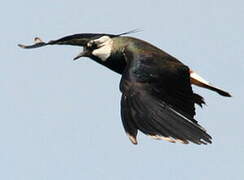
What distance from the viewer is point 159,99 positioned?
1617 cm

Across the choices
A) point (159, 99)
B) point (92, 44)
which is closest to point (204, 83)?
point (159, 99)

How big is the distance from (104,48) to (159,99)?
207cm

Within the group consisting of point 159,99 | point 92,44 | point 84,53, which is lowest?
point 84,53

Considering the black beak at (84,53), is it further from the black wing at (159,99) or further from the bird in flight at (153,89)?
the black wing at (159,99)

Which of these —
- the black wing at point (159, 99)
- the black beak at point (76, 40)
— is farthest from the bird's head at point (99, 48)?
the black wing at point (159, 99)

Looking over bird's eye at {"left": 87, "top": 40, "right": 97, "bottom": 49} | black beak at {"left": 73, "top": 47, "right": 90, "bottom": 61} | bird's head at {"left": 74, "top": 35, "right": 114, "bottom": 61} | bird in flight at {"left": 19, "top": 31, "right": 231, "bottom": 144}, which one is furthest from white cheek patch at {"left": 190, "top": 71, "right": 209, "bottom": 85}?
black beak at {"left": 73, "top": 47, "right": 90, "bottom": 61}

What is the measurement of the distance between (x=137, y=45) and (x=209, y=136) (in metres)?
2.39

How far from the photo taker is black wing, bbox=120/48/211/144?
15.6 m

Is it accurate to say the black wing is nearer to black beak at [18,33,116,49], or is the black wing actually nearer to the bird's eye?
the bird's eye

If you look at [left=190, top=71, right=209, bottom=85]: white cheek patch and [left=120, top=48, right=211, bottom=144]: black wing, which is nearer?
[left=120, top=48, right=211, bottom=144]: black wing

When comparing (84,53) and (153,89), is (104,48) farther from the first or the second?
(153,89)

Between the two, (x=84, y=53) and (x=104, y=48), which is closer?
(x=104, y=48)

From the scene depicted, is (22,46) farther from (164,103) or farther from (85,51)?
Result: (164,103)

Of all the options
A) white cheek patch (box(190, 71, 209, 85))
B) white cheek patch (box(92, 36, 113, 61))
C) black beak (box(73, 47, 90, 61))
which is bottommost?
black beak (box(73, 47, 90, 61))
